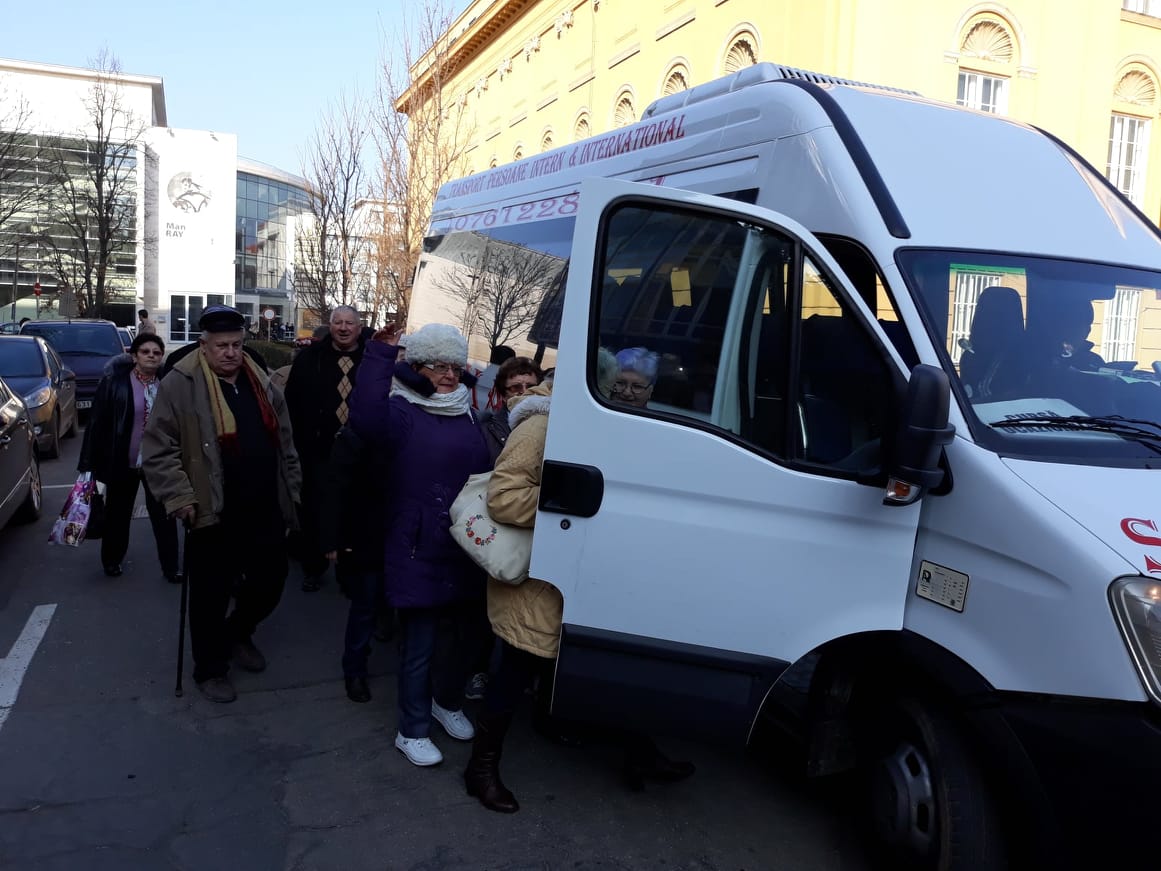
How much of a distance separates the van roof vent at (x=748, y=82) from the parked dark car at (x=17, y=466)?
5244 mm

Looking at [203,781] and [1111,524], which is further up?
[1111,524]

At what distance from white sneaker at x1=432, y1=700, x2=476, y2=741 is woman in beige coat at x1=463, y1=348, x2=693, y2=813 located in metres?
0.54

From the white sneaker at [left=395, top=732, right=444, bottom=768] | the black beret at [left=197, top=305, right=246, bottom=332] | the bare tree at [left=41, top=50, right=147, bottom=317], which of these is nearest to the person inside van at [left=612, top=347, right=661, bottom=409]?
the white sneaker at [left=395, top=732, right=444, bottom=768]

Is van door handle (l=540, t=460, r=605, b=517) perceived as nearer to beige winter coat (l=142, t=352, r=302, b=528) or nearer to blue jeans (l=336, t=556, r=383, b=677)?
blue jeans (l=336, t=556, r=383, b=677)

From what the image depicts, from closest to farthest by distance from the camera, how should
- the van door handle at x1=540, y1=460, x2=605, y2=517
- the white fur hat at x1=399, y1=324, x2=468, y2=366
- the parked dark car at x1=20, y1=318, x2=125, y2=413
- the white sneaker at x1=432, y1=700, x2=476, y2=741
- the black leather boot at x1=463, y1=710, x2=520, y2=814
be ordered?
the van door handle at x1=540, y1=460, x2=605, y2=517 < the black leather boot at x1=463, y1=710, x2=520, y2=814 < the white fur hat at x1=399, y1=324, x2=468, y2=366 < the white sneaker at x1=432, y1=700, x2=476, y2=741 < the parked dark car at x1=20, y1=318, x2=125, y2=413

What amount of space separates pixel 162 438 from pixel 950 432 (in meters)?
3.39

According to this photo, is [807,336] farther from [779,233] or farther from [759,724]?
[759,724]

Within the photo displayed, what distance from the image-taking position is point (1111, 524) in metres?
2.54

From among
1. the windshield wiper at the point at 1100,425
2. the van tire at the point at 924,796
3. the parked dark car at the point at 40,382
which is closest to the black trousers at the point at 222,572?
the van tire at the point at 924,796

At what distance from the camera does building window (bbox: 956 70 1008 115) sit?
53.7 ft

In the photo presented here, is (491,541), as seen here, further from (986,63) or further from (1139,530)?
(986,63)

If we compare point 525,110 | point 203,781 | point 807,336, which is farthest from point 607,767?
point 525,110

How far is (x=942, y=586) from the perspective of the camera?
9.55ft

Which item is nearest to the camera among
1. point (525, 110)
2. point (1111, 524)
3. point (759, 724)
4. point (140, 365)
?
point (1111, 524)
